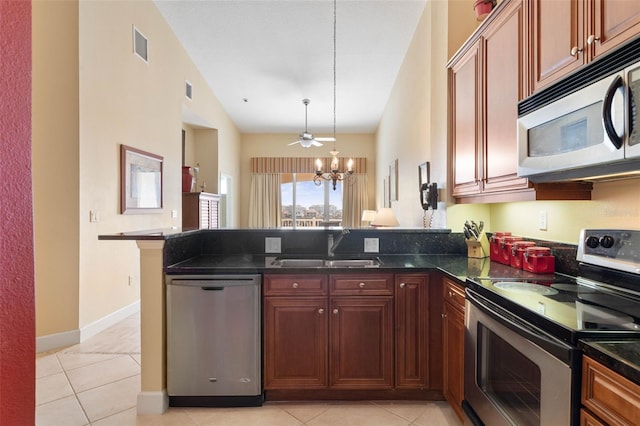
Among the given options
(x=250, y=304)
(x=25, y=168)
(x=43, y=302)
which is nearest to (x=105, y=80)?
(x=43, y=302)

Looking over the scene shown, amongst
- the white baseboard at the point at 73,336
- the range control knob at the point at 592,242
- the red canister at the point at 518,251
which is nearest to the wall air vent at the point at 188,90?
the white baseboard at the point at 73,336

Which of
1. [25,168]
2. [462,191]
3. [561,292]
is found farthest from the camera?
[462,191]

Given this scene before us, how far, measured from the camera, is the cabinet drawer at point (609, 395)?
83 centimetres

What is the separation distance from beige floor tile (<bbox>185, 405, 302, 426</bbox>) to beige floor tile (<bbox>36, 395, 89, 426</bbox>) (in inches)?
24.9

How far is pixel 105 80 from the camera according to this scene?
10.6 feet

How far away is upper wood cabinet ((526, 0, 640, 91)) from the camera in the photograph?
1150 mm

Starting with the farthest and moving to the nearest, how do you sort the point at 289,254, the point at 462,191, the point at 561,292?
1. the point at 289,254
2. the point at 462,191
3. the point at 561,292

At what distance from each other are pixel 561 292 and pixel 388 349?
1.00 m

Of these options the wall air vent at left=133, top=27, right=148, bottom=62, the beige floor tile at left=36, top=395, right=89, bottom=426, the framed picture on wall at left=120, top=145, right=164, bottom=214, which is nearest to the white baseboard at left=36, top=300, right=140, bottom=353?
the beige floor tile at left=36, top=395, right=89, bottom=426

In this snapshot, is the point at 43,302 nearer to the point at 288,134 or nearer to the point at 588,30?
the point at 588,30

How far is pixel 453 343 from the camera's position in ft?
6.17

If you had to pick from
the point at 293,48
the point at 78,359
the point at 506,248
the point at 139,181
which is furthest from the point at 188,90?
the point at 506,248

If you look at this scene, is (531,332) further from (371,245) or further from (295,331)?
(371,245)

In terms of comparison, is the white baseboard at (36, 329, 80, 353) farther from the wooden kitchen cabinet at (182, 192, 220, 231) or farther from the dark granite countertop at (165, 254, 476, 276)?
the wooden kitchen cabinet at (182, 192, 220, 231)
